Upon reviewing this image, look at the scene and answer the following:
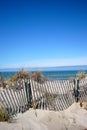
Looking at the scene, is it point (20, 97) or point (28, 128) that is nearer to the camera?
point (28, 128)

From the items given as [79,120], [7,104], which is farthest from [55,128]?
[7,104]

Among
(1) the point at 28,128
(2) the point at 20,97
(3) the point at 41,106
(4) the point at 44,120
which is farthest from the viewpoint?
(3) the point at 41,106

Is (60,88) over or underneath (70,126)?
over

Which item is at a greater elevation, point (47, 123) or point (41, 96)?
point (41, 96)

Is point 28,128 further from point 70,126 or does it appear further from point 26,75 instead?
point 26,75

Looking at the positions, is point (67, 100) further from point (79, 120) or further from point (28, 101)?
point (79, 120)

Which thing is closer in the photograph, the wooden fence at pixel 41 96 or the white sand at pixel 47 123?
the white sand at pixel 47 123

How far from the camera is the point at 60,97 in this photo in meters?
11.6

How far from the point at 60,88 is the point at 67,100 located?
0.86m

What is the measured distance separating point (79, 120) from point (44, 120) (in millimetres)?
1413

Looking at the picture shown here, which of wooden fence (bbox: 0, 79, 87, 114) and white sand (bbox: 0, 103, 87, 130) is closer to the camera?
white sand (bbox: 0, 103, 87, 130)

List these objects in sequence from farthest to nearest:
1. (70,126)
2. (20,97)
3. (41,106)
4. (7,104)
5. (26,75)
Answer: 1. (26,75)
2. (41,106)
3. (20,97)
4. (7,104)
5. (70,126)

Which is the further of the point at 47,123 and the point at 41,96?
the point at 41,96

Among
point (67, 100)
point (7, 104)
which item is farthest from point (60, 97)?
point (7, 104)
